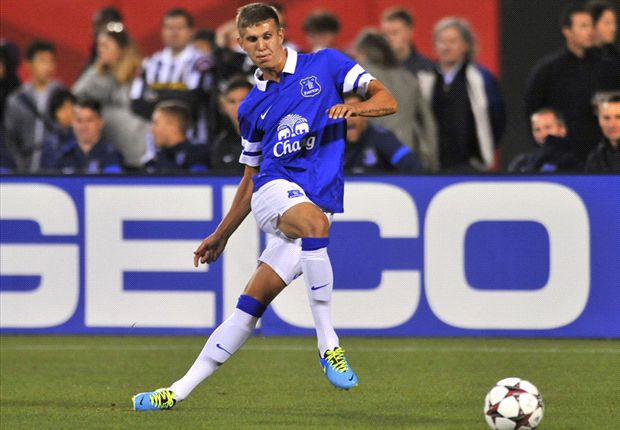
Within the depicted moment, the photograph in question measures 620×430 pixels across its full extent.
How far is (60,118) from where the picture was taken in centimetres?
1342

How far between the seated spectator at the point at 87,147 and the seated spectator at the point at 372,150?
2.06 meters

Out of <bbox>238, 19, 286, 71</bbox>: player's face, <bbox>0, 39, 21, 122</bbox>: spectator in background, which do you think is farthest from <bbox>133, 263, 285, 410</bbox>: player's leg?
<bbox>0, 39, 21, 122</bbox>: spectator in background

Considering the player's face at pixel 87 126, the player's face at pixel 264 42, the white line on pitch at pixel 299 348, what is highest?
the player's face at pixel 264 42

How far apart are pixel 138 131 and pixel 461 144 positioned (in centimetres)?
301

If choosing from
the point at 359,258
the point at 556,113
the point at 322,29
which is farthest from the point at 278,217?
the point at 322,29

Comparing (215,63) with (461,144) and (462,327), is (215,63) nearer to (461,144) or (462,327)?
(461,144)

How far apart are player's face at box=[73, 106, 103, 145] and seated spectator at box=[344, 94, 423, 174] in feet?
7.53

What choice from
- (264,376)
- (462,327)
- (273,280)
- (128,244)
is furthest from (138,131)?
(273,280)

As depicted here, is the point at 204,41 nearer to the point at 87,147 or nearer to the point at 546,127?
the point at 87,147

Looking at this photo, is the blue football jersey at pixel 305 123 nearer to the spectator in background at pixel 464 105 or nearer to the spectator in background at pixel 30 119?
the spectator in background at pixel 464 105

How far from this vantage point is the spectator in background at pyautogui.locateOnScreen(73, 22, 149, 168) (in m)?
13.1

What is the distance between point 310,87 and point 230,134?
487cm

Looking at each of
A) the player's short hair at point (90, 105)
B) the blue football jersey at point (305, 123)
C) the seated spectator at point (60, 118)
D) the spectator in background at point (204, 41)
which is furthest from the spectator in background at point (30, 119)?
the blue football jersey at point (305, 123)

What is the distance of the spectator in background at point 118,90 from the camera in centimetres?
1315
